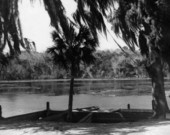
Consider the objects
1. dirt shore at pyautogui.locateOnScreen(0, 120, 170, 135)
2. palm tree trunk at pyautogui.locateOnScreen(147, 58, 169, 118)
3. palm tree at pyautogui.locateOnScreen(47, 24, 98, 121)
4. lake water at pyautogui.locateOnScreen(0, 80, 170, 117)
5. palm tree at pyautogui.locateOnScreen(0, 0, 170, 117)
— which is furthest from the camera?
lake water at pyautogui.locateOnScreen(0, 80, 170, 117)

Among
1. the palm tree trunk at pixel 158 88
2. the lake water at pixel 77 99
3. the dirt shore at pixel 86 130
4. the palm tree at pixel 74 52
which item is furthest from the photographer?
the lake water at pixel 77 99

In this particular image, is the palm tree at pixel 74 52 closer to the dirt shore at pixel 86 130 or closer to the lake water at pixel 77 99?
the dirt shore at pixel 86 130

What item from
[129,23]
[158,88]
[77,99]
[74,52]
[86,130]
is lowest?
[77,99]

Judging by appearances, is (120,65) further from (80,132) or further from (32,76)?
(80,132)

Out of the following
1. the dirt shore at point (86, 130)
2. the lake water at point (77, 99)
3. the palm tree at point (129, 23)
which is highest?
the palm tree at point (129, 23)

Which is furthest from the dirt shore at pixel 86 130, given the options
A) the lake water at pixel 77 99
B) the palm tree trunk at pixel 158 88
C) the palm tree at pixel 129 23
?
the lake water at pixel 77 99

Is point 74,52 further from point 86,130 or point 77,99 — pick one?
point 77,99

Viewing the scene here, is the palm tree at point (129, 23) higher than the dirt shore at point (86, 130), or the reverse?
the palm tree at point (129, 23)

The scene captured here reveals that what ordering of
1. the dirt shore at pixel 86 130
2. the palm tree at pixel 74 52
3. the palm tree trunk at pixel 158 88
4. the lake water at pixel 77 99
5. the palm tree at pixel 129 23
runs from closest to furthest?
1. the palm tree at pixel 129 23
2. the dirt shore at pixel 86 130
3. the palm tree trunk at pixel 158 88
4. the palm tree at pixel 74 52
5. the lake water at pixel 77 99

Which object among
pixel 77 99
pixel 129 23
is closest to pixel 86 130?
pixel 129 23

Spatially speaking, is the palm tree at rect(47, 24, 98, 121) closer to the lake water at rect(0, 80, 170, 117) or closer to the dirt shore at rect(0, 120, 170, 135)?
the dirt shore at rect(0, 120, 170, 135)

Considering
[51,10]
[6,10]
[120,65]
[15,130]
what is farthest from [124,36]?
[120,65]

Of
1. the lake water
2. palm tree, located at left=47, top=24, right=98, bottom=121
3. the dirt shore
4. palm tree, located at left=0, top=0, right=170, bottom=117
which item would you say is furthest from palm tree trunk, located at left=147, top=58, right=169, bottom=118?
the lake water

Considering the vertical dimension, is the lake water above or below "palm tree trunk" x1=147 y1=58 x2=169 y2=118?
below
